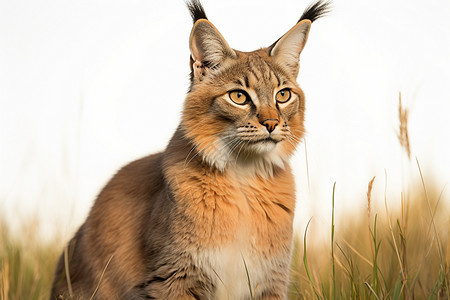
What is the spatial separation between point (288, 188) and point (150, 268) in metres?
1.38

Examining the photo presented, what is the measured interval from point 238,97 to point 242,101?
50 millimetres

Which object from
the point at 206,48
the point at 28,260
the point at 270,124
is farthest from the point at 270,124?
the point at 28,260

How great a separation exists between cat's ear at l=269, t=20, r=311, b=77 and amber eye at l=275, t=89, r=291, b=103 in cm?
32

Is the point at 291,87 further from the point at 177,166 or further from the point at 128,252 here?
the point at 128,252

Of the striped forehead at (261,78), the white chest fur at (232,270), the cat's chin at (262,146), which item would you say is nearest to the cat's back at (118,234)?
the white chest fur at (232,270)

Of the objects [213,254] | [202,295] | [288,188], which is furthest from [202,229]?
[288,188]

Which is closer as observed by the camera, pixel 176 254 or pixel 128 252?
pixel 176 254

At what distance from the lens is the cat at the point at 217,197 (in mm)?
4145

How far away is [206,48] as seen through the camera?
443 centimetres

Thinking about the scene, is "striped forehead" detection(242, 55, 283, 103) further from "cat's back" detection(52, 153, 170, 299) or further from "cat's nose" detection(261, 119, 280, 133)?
"cat's back" detection(52, 153, 170, 299)

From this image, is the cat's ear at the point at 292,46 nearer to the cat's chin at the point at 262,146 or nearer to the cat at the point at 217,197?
the cat at the point at 217,197

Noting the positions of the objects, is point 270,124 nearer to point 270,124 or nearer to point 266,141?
point 270,124

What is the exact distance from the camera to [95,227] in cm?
486

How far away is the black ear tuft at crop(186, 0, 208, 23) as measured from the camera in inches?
171
